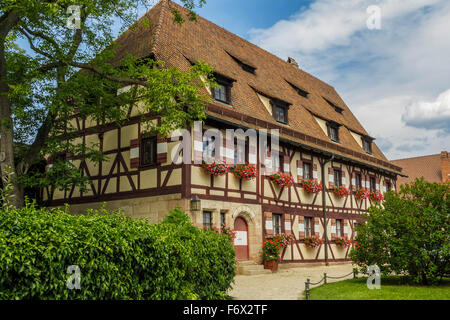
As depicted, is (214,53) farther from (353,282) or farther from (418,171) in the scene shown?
(418,171)

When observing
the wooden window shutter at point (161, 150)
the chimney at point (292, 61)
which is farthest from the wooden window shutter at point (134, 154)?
the chimney at point (292, 61)

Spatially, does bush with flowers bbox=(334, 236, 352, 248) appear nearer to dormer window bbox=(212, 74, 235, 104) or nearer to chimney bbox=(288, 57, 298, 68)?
dormer window bbox=(212, 74, 235, 104)

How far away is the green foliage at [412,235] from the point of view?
429 inches

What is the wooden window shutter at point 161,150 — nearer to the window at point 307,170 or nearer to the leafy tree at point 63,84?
the leafy tree at point 63,84

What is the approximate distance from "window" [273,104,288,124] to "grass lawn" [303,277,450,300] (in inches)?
350

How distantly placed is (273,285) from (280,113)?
9011mm

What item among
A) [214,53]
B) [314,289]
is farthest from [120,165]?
[314,289]

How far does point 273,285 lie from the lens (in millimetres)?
12414

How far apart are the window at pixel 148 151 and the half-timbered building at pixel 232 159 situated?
0.11 feet

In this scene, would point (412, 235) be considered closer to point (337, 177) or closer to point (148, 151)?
point (148, 151)

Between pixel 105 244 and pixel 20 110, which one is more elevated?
pixel 20 110

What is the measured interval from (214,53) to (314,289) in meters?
10.9

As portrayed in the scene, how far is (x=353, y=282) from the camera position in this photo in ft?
40.2

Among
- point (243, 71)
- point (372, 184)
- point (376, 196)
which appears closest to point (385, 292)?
point (243, 71)
